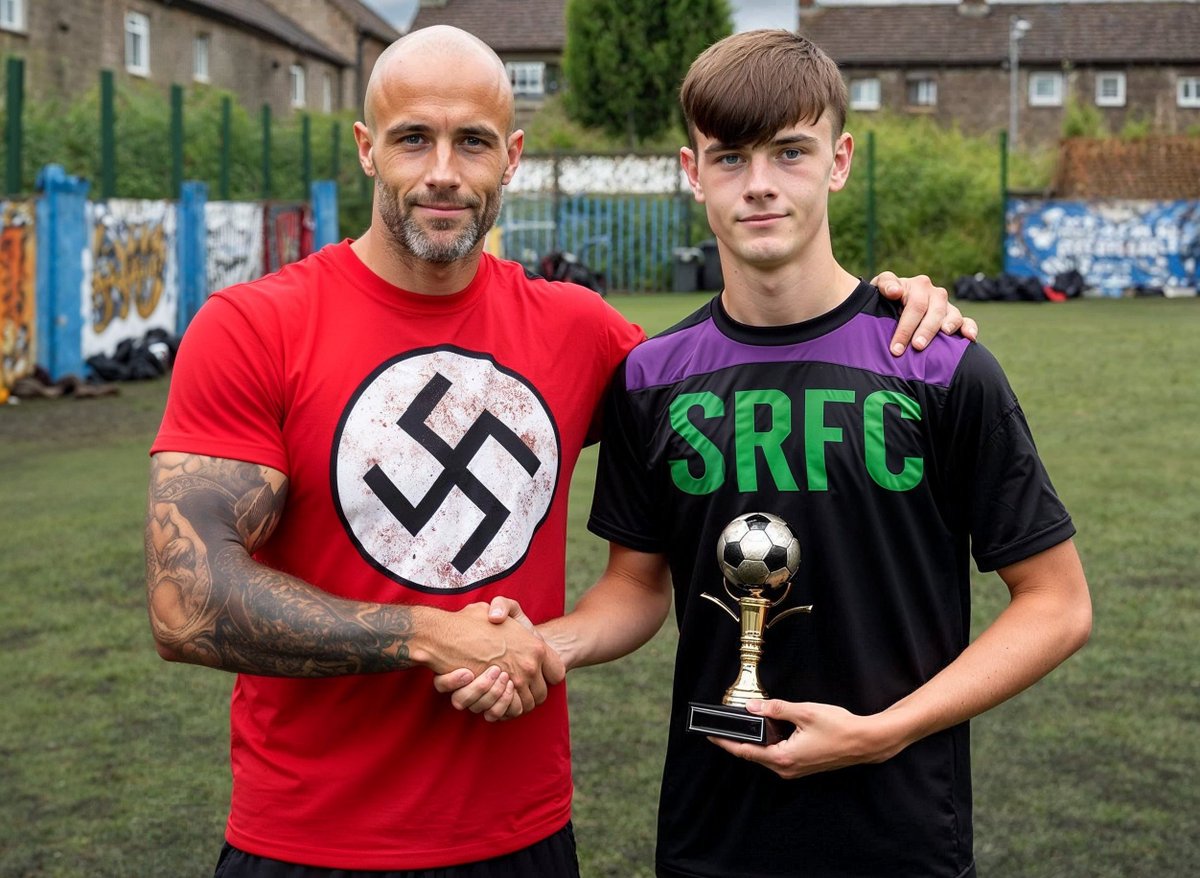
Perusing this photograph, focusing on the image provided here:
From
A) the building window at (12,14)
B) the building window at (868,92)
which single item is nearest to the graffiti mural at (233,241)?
the building window at (12,14)

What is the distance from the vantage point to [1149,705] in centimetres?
604

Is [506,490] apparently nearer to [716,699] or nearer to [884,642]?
[716,699]

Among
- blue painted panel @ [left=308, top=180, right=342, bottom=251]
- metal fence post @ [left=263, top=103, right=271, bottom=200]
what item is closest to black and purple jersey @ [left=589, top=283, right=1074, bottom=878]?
metal fence post @ [left=263, top=103, right=271, bottom=200]

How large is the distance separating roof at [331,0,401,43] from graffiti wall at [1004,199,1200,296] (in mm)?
29106

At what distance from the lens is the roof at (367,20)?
2196 inches

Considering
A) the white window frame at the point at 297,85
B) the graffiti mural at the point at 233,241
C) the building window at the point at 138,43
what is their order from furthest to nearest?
the white window frame at the point at 297,85, the building window at the point at 138,43, the graffiti mural at the point at 233,241

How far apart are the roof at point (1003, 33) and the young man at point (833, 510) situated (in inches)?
2354

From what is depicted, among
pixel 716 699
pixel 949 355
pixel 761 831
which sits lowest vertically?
pixel 761 831

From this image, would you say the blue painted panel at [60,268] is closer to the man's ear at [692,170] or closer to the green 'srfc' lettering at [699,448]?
the man's ear at [692,170]

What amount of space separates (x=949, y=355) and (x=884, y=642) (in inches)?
20.6

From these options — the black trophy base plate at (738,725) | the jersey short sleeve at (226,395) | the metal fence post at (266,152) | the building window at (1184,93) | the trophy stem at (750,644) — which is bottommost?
the black trophy base plate at (738,725)

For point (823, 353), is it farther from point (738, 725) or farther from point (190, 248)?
point (190, 248)

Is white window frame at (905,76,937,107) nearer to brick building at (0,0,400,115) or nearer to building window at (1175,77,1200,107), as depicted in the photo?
building window at (1175,77,1200,107)

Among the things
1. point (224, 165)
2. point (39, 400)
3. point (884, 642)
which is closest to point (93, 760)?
point (884, 642)
